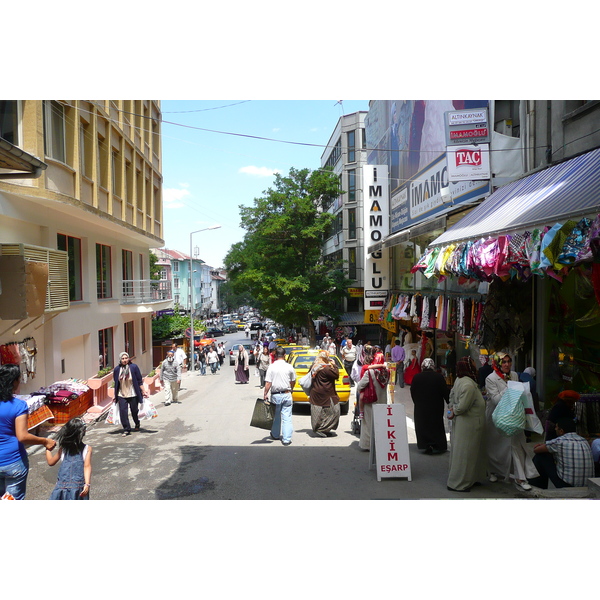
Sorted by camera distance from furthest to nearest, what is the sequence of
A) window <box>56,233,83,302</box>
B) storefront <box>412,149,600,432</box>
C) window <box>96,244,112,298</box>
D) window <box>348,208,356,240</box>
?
1. window <box>348,208,356,240</box>
2. window <box>96,244,112,298</box>
3. window <box>56,233,83,302</box>
4. storefront <box>412,149,600,432</box>

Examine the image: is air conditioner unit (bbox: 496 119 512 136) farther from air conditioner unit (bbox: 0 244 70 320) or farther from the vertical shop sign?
air conditioner unit (bbox: 0 244 70 320)

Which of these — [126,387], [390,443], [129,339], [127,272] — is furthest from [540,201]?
[129,339]

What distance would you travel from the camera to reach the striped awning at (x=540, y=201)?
6637mm

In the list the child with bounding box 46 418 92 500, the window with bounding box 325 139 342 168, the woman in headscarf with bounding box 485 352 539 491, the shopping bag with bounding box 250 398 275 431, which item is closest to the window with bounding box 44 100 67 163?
the shopping bag with bounding box 250 398 275 431

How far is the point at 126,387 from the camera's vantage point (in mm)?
10375

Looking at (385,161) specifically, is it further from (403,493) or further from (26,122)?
(403,493)

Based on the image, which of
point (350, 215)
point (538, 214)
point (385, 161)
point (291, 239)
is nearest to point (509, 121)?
point (538, 214)

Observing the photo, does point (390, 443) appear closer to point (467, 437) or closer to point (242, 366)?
point (467, 437)

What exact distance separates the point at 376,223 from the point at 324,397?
12.4m

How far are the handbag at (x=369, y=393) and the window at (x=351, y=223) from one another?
3161cm

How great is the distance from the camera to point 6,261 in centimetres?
941

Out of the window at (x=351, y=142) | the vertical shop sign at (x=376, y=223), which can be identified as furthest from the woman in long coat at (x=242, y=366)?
the window at (x=351, y=142)

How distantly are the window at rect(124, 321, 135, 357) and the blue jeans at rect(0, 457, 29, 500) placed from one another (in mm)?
14670

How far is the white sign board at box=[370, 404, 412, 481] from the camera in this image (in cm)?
743
